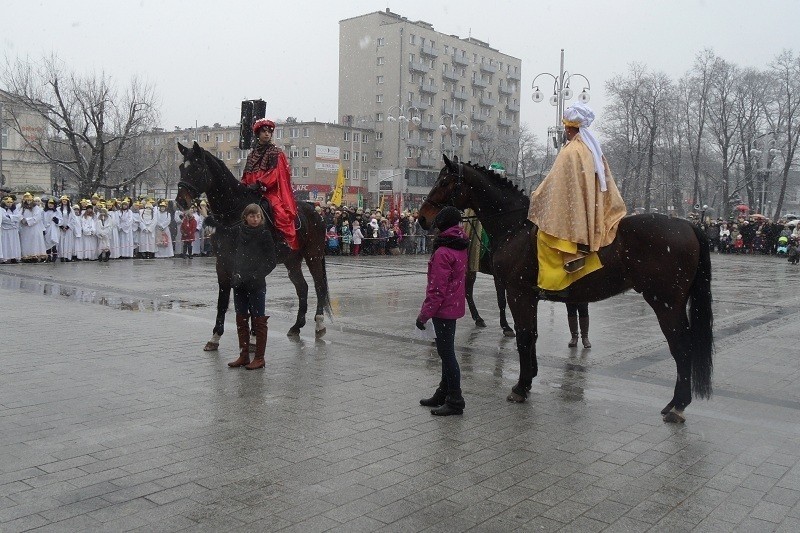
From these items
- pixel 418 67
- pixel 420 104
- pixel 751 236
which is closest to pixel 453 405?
pixel 751 236

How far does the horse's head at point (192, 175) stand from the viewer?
8719mm

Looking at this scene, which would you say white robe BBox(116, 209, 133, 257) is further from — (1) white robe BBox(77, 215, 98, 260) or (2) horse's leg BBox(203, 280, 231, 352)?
Result: (2) horse's leg BBox(203, 280, 231, 352)

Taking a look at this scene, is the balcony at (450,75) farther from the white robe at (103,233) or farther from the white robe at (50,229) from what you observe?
the white robe at (50,229)

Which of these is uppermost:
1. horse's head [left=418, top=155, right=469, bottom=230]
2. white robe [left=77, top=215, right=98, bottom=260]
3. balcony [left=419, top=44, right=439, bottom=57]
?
balcony [left=419, top=44, right=439, bottom=57]

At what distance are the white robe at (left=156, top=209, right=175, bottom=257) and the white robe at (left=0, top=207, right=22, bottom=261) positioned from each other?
4.54 metres

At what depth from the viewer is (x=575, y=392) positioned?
7449 millimetres

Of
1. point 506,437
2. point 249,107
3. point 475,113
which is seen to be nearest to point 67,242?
point 249,107

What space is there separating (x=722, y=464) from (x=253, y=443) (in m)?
3.35

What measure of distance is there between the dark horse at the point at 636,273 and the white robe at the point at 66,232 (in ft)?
59.1

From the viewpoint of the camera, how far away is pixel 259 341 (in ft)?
26.9

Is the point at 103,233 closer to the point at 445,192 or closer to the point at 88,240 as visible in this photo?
the point at 88,240

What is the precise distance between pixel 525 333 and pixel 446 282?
1143mm

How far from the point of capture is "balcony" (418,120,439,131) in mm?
90000

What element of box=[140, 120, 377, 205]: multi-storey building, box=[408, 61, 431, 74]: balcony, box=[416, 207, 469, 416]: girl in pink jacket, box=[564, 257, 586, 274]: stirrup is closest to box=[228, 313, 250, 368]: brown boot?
box=[416, 207, 469, 416]: girl in pink jacket
